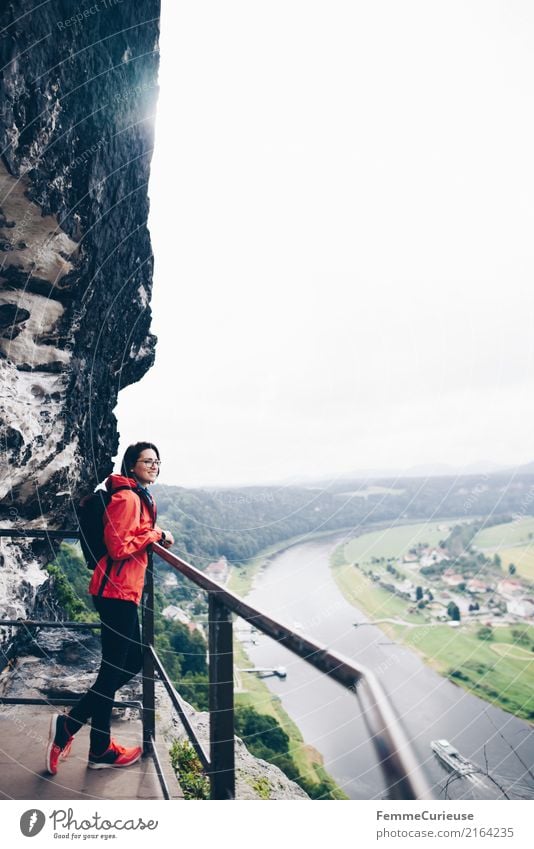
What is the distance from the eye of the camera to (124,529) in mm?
1942

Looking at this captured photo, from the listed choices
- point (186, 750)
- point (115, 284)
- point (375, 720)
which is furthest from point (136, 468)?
point (115, 284)

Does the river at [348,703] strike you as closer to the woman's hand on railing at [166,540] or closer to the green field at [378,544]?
the green field at [378,544]

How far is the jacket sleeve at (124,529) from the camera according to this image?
1907mm

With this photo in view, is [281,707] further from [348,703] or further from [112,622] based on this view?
[112,622]

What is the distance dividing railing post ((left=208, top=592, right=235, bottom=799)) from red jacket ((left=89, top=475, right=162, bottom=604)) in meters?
0.63

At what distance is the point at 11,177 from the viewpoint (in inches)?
146

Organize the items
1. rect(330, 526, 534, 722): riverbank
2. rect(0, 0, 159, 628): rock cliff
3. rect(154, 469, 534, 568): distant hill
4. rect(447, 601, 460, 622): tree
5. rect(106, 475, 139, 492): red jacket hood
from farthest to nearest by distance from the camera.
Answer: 1. rect(330, 526, 534, 722): riverbank
2. rect(447, 601, 460, 622): tree
3. rect(154, 469, 534, 568): distant hill
4. rect(0, 0, 159, 628): rock cliff
5. rect(106, 475, 139, 492): red jacket hood

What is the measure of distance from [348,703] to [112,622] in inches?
742

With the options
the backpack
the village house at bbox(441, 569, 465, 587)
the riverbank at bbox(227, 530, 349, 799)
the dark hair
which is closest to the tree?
the village house at bbox(441, 569, 465, 587)

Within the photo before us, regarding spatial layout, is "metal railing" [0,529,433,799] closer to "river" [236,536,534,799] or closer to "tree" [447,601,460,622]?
"tree" [447,601,460,622]

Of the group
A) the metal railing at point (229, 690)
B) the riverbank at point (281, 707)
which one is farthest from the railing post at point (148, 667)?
the riverbank at point (281, 707)

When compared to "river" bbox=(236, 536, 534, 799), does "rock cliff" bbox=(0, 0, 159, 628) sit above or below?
above

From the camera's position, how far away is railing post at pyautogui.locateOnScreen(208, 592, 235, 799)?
1356mm

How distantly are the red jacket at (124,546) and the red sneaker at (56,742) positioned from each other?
569 millimetres
